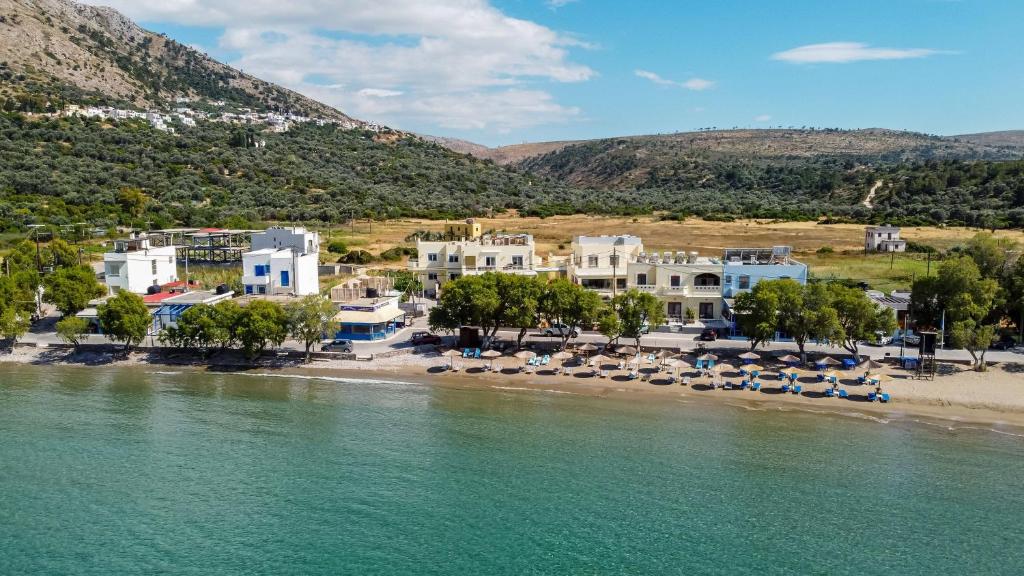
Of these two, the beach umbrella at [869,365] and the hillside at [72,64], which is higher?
the hillside at [72,64]

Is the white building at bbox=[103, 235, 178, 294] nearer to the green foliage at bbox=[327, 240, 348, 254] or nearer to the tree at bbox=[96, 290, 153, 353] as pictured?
the tree at bbox=[96, 290, 153, 353]

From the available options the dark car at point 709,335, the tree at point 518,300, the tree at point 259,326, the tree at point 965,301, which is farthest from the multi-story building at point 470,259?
the tree at point 965,301

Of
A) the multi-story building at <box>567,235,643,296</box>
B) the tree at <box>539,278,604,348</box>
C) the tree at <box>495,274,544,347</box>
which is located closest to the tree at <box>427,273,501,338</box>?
the tree at <box>495,274,544,347</box>

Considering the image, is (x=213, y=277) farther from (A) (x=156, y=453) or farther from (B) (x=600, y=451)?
(B) (x=600, y=451)

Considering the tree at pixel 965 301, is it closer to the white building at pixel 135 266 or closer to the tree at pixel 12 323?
the white building at pixel 135 266

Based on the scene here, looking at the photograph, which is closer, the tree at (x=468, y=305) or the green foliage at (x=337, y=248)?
the tree at (x=468, y=305)
